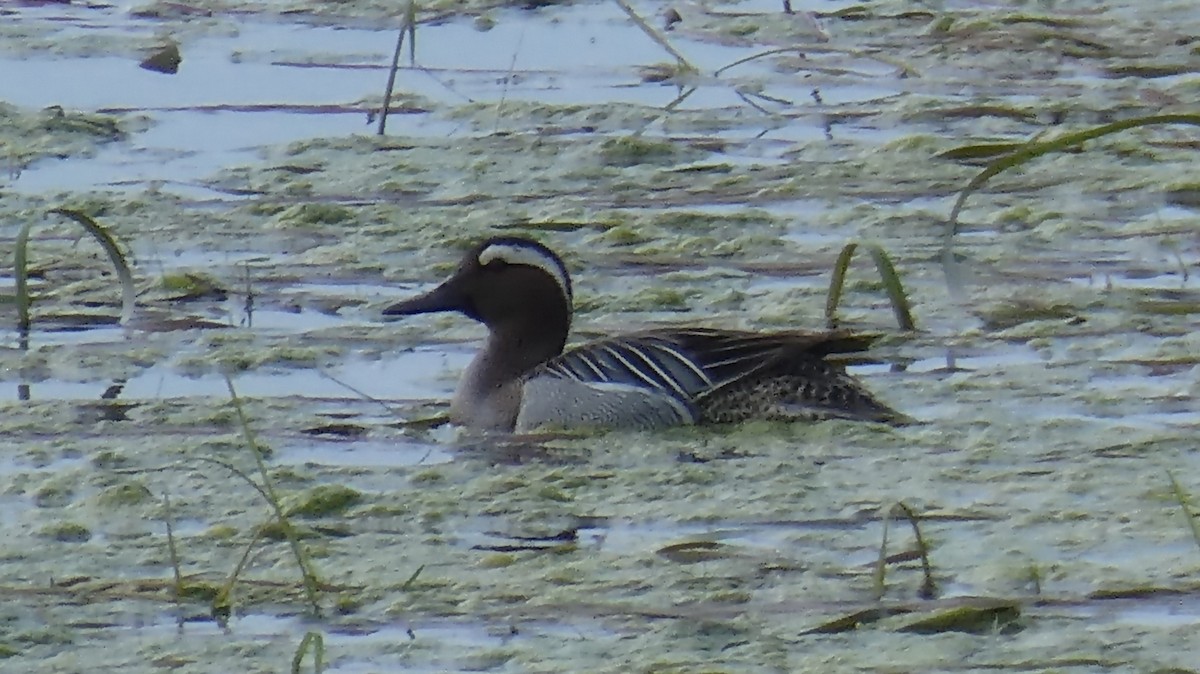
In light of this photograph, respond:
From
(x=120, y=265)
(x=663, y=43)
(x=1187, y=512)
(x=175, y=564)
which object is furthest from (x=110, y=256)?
(x=1187, y=512)

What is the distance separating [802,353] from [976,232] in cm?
128

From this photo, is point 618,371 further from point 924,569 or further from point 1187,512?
point 1187,512

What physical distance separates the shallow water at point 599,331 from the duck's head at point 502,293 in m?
0.17

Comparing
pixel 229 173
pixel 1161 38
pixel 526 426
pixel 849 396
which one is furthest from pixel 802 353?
pixel 1161 38

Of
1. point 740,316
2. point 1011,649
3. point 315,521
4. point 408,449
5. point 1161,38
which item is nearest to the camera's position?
point 1011,649

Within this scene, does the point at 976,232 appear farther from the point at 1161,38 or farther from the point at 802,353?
the point at 1161,38

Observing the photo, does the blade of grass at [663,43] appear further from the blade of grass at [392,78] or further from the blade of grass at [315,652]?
the blade of grass at [315,652]

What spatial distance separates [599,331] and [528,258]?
385 millimetres

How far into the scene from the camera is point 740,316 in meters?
7.20

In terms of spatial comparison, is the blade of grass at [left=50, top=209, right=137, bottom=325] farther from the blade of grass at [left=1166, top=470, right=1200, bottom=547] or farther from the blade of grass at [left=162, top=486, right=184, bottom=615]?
the blade of grass at [left=1166, top=470, right=1200, bottom=547]

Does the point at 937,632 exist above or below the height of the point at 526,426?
above

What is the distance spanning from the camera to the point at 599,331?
285 inches

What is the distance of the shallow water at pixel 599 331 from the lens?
16.6ft

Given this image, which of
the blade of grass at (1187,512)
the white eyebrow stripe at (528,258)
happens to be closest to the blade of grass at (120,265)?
the white eyebrow stripe at (528,258)
